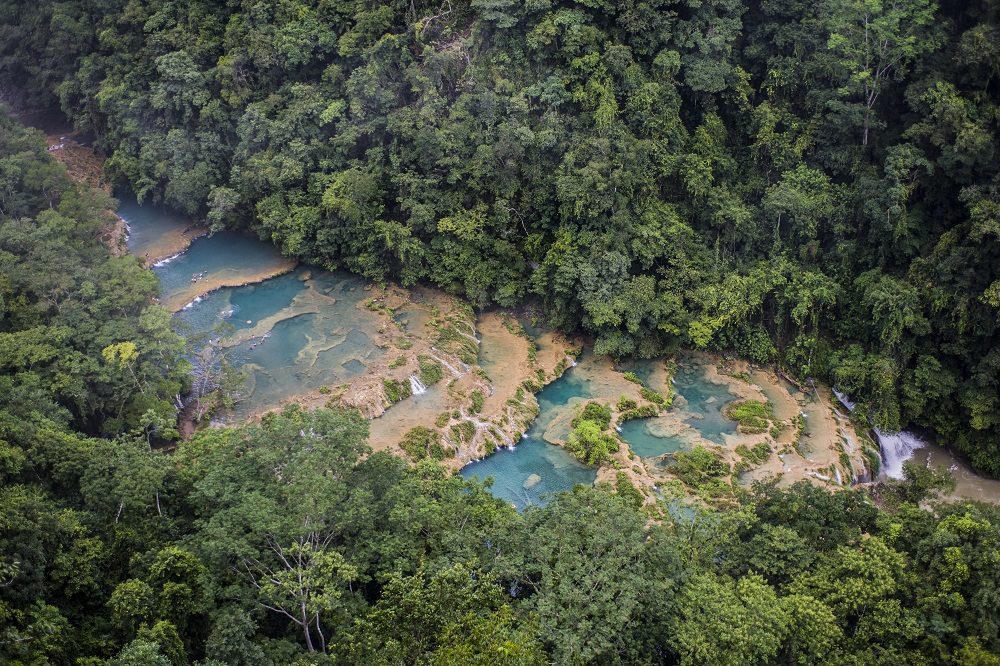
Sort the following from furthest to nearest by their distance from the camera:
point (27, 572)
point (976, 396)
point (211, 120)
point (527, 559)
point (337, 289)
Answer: point (211, 120) < point (337, 289) < point (976, 396) < point (527, 559) < point (27, 572)

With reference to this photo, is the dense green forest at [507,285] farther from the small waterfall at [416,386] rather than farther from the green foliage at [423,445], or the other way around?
the small waterfall at [416,386]

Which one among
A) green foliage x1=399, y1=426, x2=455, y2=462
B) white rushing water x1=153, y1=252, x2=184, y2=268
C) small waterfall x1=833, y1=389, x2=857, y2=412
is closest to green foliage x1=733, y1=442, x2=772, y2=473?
small waterfall x1=833, y1=389, x2=857, y2=412

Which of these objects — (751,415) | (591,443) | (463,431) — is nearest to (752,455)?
(751,415)

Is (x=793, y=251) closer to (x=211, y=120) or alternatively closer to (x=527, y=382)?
(x=527, y=382)

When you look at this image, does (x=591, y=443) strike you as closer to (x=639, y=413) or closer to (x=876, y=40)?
(x=639, y=413)

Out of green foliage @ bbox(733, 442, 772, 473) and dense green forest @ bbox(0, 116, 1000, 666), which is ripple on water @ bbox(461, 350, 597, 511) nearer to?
green foliage @ bbox(733, 442, 772, 473)

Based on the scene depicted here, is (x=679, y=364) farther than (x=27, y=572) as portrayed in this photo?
Yes

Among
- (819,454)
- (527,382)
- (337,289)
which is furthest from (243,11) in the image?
(819,454)
